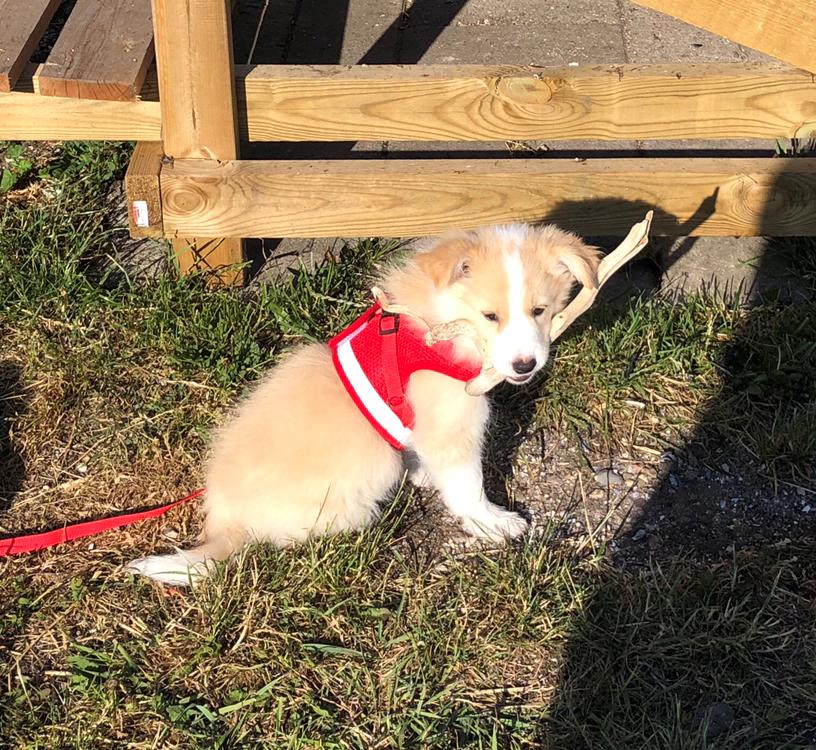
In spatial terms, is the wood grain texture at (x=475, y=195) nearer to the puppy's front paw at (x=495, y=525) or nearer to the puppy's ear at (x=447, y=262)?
the puppy's ear at (x=447, y=262)

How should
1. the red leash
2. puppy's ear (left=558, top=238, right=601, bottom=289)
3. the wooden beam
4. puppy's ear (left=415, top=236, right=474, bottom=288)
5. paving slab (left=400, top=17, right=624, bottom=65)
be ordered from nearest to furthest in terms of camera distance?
1. puppy's ear (left=415, top=236, right=474, bottom=288)
2. puppy's ear (left=558, top=238, right=601, bottom=289)
3. the red leash
4. the wooden beam
5. paving slab (left=400, top=17, right=624, bottom=65)

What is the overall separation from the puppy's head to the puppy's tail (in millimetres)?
1060

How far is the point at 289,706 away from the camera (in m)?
3.02

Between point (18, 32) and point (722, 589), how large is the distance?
12.0ft

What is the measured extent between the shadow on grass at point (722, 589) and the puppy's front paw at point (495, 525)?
33 centimetres

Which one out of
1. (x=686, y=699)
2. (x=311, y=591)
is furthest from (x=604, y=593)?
(x=311, y=591)

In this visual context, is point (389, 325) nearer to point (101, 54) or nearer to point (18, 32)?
point (101, 54)

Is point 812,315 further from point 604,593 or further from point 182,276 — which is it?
point 182,276

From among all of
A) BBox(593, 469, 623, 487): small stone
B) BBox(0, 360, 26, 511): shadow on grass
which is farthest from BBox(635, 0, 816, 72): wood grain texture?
BBox(0, 360, 26, 511): shadow on grass

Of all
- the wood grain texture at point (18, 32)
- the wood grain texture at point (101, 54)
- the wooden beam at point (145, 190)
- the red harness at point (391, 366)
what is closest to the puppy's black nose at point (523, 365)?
the red harness at point (391, 366)

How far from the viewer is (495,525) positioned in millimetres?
3510

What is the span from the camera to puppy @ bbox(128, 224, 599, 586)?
300 centimetres

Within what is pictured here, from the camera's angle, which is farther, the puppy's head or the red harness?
the red harness

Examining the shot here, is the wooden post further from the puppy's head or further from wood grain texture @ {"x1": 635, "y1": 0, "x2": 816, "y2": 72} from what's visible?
wood grain texture @ {"x1": 635, "y1": 0, "x2": 816, "y2": 72}
